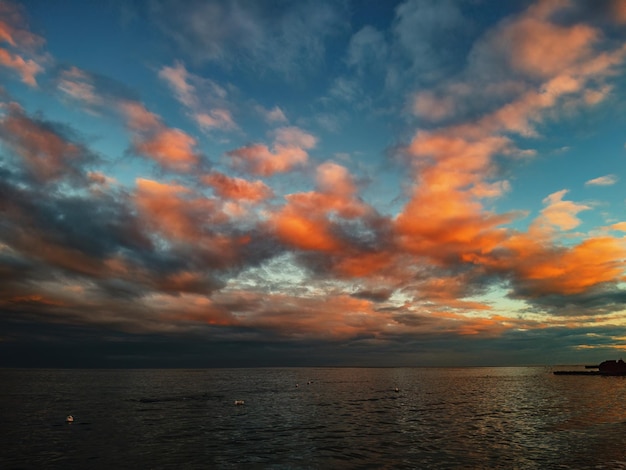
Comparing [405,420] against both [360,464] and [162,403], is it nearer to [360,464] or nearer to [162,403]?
[360,464]

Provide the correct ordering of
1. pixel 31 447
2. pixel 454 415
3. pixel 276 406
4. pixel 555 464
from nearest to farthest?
pixel 555 464
pixel 31 447
pixel 454 415
pixel 276 406

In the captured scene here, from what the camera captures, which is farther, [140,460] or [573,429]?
[573,429]

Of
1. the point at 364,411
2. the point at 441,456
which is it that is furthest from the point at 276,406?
the point at 441,456

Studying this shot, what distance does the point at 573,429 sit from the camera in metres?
57.5

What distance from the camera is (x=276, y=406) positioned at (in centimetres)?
9131

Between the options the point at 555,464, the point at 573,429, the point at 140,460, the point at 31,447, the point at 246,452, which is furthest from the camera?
the point at 573,429

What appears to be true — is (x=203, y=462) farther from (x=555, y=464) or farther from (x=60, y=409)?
(x=60, y=409)

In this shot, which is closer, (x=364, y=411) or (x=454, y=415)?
(x=454, y=415)

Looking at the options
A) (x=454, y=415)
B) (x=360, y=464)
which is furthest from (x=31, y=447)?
(x=454, y=415)

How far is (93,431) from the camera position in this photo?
193 ft

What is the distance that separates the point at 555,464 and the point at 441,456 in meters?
10.0

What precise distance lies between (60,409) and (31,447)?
42623 millimetres

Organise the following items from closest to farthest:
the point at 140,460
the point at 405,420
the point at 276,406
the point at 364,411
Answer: the point at 140,460 → the point at 405,420 → the point at 364,411 → the point at 276,406

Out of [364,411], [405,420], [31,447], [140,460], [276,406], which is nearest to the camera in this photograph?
[140,460]
